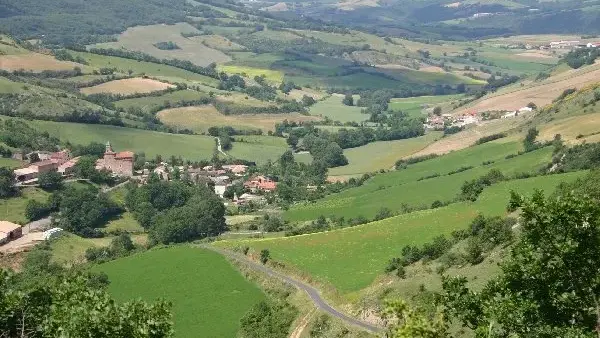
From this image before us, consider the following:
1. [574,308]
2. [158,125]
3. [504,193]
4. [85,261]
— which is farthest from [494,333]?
[158,125]

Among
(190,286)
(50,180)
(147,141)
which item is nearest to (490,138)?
(147,141)

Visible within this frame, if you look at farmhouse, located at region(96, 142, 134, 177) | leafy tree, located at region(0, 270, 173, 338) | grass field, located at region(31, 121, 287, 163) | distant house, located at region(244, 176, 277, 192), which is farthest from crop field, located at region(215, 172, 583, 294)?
grass field, located at region(31, 121, 287, 163)

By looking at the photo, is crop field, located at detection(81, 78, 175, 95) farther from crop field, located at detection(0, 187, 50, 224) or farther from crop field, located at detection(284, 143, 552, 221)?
crop field, located at detection(284, 143, 552, 221)

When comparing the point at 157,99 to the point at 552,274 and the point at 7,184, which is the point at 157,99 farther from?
the point at 552,274

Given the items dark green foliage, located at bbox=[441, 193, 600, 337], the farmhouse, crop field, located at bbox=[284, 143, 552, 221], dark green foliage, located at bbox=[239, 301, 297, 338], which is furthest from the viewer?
the farmhouse

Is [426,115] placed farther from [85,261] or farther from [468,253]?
[468,253]

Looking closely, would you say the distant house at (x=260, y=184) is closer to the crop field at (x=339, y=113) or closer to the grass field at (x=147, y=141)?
Answer: the grass field at (x=147, y=141)
